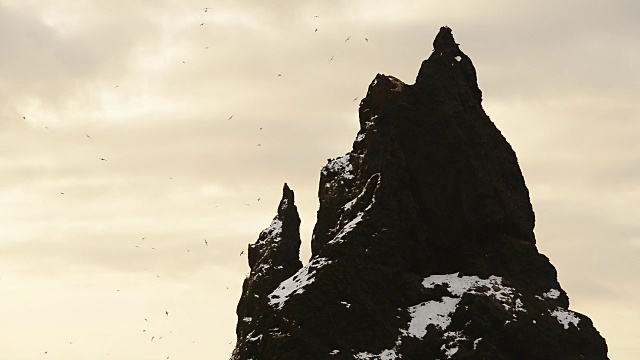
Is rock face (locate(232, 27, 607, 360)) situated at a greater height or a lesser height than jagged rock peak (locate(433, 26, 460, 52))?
lesser

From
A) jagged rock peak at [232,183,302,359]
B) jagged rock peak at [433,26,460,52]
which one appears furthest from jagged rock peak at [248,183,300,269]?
jagged rock peak at [433,26,460,52]

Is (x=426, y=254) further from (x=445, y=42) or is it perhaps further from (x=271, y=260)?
(x=271, y=260)

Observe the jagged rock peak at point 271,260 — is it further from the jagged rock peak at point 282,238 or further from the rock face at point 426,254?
the rock face at point 426,254

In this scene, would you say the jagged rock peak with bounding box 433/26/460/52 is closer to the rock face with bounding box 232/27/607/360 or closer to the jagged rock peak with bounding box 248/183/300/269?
the rock face with bounding box 232/27/607/360

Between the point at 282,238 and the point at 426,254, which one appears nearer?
the point at 426,254

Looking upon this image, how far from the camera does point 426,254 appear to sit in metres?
96.8

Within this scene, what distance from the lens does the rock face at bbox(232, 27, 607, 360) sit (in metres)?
87.9

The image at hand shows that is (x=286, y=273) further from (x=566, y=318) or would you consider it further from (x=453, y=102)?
(x=566, y=318)

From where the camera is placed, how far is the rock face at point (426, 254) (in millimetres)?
87938

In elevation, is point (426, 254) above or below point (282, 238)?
below

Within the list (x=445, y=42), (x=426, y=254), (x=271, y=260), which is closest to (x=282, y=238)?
(x=271, y=260)

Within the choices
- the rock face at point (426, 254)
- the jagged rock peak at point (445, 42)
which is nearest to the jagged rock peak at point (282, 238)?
the rock face at point (426, 254)

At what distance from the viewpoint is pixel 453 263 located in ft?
318

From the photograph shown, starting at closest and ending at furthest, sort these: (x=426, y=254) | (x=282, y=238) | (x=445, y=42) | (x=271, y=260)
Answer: (x=426, y=254) < (x=445, y=42) < (x=271, y=260) < (x=282, y=238)
